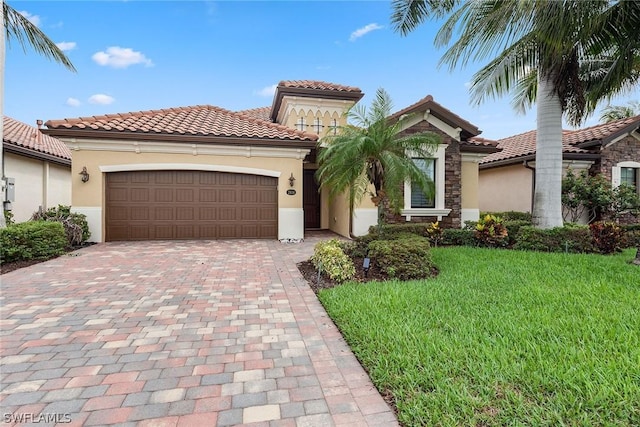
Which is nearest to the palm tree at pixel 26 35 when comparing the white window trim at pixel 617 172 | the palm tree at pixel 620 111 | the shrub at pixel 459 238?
the shrub at pixel 459 238

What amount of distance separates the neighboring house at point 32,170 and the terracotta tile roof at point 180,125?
14.3ft

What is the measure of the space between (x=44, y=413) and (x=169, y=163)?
936 cm

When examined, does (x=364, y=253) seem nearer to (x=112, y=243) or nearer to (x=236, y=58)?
(x=112, y=243)

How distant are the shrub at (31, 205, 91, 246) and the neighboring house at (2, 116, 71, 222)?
3.18 m

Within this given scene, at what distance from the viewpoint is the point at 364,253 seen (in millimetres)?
7352

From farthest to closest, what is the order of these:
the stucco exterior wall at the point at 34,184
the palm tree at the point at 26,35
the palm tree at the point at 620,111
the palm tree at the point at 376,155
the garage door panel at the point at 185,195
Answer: the palm tree at the point at 620,111
the stucco exterior wall at the point at 34,184
the garage door panel at the point at 185,195
the palm tree at the point at 26,35
the palm tree at the point at 376,155

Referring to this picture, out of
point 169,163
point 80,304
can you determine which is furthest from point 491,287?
point 169,163

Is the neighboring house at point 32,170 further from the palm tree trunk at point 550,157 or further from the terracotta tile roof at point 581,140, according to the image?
the terracotta tile roof at point 581,140

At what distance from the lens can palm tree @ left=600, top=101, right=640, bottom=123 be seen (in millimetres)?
23872

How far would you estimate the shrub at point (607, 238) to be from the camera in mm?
8531

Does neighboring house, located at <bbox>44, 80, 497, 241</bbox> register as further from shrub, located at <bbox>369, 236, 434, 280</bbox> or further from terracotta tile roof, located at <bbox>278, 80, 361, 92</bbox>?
shrub, located at <bbox>369, 236, 434, 280</bbox>

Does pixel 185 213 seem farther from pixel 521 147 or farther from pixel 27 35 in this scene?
pixel 521 147

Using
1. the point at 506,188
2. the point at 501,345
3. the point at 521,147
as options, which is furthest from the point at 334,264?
the point at 521,147

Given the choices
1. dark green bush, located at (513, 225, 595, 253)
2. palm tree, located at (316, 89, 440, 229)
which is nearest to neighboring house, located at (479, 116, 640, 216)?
dark green bush, located at (513, 225, 595, 253)
